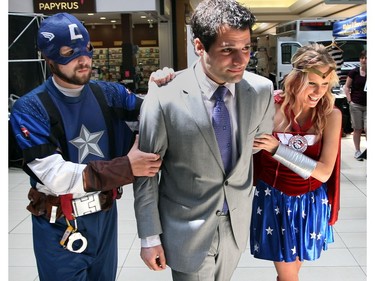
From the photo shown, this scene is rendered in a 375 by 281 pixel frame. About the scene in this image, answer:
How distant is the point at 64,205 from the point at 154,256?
1.25ft

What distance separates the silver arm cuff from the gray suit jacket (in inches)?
11.1

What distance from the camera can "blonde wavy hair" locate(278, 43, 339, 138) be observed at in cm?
205

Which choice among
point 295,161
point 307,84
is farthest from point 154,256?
point 307,84

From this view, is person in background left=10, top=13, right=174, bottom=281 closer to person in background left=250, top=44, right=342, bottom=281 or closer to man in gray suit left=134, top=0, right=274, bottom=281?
man in gray suit left=134, top=0, right=274, bottom=281

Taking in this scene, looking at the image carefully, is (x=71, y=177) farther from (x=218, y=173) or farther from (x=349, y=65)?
(x=349, y=65)

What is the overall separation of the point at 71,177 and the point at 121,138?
0.34 meters

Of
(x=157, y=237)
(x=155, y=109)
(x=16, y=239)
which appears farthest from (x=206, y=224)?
(x=16, y=239)

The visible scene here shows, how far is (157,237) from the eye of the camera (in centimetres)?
166

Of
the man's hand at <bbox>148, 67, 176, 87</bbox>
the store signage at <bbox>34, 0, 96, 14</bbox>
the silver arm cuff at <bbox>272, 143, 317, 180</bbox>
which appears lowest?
the silver arm cuff at <bbox>272, 143, 317, 180</bbox>

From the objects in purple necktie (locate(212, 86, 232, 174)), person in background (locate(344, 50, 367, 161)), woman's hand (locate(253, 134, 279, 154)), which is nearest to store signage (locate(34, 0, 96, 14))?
person in background (locate(344, 50, 367, 161))

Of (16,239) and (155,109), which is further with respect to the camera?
(16,239)

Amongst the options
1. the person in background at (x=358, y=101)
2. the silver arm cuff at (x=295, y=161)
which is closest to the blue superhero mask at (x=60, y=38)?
the silver arm cuff at (x=295, y=161)

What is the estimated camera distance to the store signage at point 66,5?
937cm

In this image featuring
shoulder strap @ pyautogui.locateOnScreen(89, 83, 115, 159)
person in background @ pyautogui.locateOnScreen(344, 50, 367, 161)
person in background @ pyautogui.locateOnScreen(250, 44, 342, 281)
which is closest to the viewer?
shoulder strap @ pyautogui.locateOnScreen(89, 83, 115, 159)
